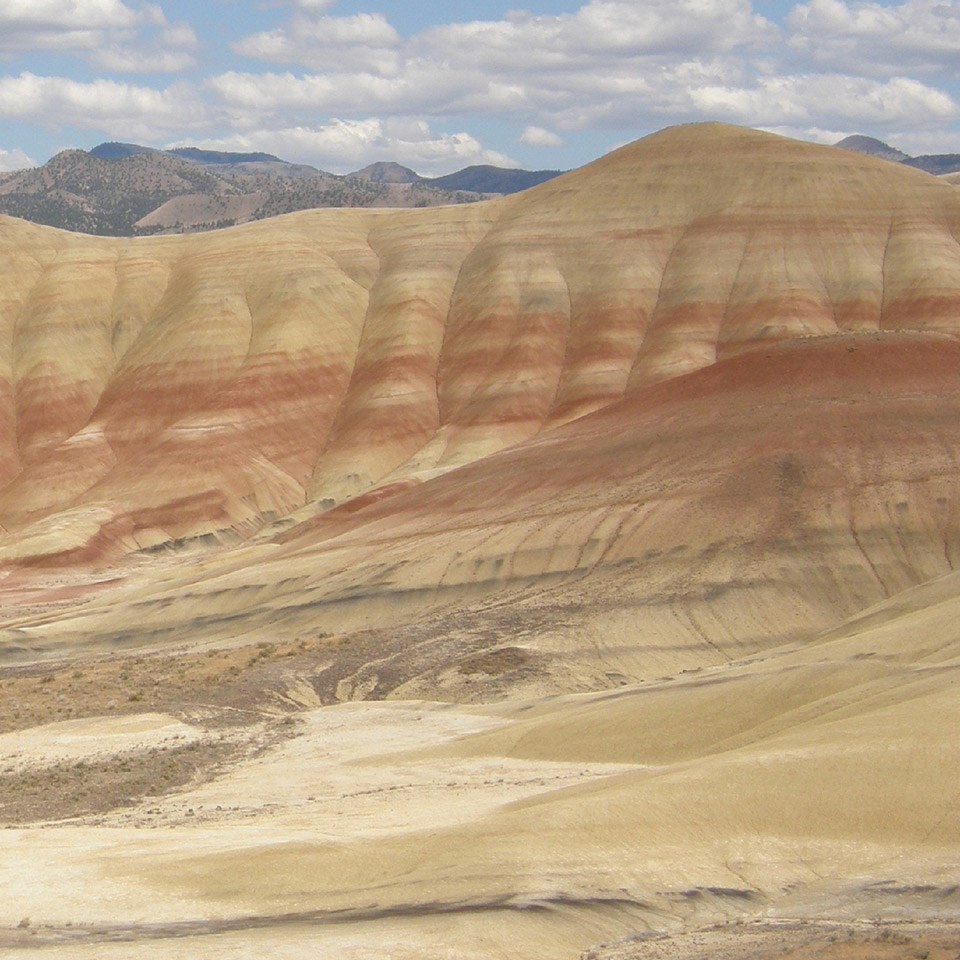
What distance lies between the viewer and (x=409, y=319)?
9925cm

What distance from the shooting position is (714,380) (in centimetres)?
5822

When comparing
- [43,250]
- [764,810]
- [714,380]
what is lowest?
[764,810]

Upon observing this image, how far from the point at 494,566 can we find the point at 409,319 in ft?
169

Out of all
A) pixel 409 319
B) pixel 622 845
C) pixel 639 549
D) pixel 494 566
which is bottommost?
pixel 494 566

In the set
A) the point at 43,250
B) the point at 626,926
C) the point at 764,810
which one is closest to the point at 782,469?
the point at 764,810

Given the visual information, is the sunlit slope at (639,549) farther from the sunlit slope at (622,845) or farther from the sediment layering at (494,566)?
the sunlit slope at (622,845)

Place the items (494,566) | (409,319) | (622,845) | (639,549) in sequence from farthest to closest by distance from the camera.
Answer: (409,319) → (494,566) → (639,549) → (622,845)

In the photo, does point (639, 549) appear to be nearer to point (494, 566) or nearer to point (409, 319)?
point (494, 566)

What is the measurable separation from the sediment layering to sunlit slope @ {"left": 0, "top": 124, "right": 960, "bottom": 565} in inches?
12.5

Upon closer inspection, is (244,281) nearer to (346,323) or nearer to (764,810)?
(346,323)

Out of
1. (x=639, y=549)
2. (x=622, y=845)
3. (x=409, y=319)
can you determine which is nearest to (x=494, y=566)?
(x=639, y=549)

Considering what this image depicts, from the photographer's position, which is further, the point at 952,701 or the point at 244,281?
the point at 244,281

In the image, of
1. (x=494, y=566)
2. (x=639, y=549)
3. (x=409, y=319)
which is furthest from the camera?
(x=409, y=319)

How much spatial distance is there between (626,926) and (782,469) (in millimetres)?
32211
